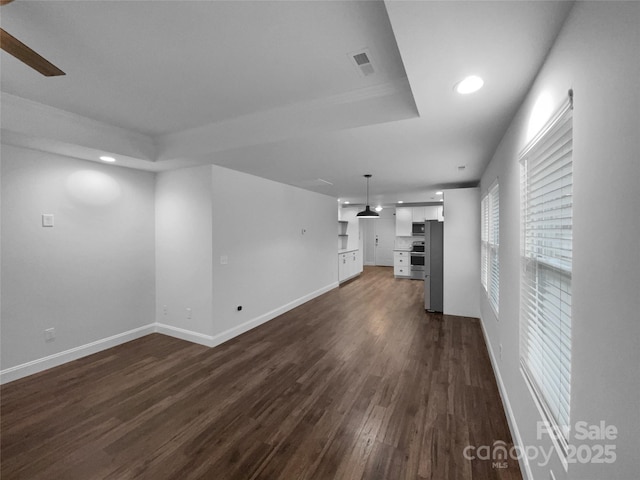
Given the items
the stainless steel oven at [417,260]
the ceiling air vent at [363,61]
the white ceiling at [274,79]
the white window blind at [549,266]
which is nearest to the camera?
the white window blind at [549,266]

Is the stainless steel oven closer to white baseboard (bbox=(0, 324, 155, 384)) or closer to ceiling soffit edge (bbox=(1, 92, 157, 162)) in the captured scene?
white baseboard (bbox=(0, 324, 155, 384))

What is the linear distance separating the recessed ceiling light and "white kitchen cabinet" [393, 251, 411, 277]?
7.86m

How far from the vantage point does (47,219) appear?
10.5 feet

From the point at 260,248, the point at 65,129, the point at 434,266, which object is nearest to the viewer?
the point at 65,129

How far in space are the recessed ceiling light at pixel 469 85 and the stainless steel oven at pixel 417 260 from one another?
24.8ft

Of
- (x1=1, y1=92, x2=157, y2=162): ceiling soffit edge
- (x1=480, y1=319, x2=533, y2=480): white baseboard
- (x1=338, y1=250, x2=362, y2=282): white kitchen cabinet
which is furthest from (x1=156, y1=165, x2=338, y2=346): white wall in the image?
(x1=480, y1=319, x2=533, y2=480): white baseboard

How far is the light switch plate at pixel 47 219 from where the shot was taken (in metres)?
3.18

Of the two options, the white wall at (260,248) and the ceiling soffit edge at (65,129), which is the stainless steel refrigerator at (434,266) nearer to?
the white wall at (260,248)

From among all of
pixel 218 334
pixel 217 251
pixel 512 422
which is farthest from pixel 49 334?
pixel 512 422

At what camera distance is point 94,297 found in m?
3.67

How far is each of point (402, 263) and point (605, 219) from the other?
8.74 metres

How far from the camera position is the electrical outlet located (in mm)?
3215

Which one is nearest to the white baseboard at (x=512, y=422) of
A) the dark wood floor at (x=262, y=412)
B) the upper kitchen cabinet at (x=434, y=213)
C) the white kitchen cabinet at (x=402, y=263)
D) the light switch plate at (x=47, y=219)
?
the dark wood floor at (x=262, y=412)

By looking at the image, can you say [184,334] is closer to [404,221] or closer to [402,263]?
[402,263]
